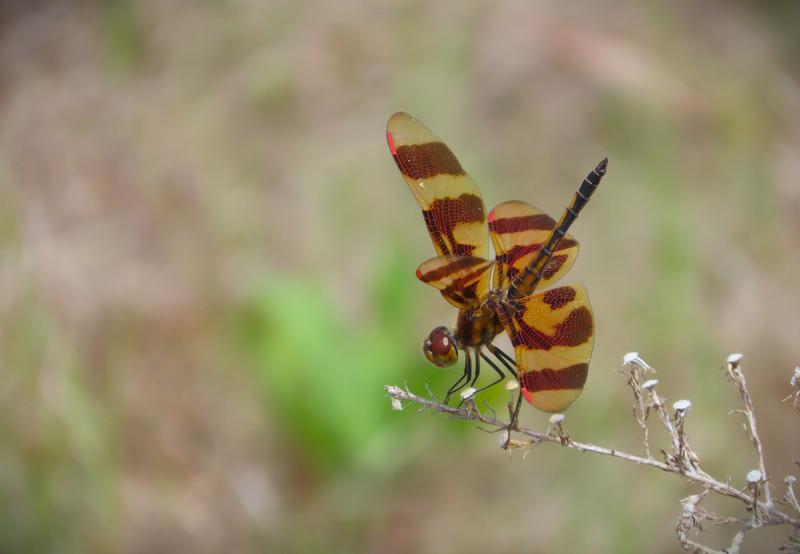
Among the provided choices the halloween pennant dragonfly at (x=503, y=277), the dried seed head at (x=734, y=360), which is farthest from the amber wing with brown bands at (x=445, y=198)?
the dried seed head at (x=734, y=360)

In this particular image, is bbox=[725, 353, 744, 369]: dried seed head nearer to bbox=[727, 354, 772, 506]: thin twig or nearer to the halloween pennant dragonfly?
bbox=[727, 354, 772, 506]: thin twig

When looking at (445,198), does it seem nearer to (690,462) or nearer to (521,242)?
(521,242)

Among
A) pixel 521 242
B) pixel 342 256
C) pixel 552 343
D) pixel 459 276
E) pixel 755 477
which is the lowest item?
pixel 755 477

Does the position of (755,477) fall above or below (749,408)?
below

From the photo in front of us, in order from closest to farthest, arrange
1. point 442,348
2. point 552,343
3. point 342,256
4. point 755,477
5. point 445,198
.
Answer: point 755,477, point 552,343, point 442,348, point 445,198, point 342,256

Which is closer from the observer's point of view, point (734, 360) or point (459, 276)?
point (734, 360)

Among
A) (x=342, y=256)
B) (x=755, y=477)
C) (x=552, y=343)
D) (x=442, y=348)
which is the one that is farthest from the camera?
(x=342, y=256)

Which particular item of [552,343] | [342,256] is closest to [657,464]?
[552,343]

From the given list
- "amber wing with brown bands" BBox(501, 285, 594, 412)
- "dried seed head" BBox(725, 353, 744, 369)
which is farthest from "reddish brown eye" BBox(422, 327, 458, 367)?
"dried seed head" BBox(725, 353, 744, 369)
